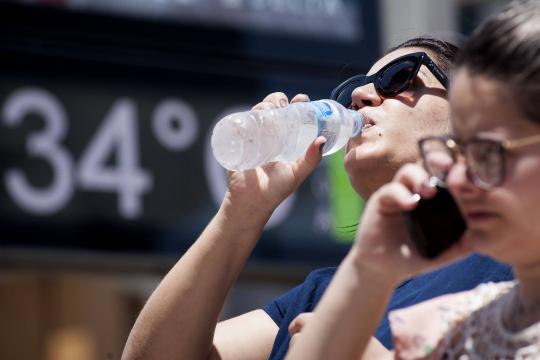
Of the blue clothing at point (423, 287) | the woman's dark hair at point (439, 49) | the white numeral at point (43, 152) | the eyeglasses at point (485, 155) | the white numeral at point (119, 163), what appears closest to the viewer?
the eyeglasses at point (485, 155)

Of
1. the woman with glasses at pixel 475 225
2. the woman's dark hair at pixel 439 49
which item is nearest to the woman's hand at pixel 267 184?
the woman's dark hair at pixel 439 49

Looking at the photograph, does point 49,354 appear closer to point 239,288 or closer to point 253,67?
point 239,288

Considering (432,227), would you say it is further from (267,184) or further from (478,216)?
(267,184)

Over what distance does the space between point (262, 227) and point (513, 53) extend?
86 centimetres

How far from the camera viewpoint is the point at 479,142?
1.25 metres

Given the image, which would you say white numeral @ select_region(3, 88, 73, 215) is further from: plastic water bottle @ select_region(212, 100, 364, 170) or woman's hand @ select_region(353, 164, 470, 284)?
woman's hand @ select_region(353, 164, 470, 284)

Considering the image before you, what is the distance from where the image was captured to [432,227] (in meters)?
1.34

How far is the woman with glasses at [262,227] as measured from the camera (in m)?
2.01

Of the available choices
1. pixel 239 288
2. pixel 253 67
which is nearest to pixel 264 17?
pixel 253 67

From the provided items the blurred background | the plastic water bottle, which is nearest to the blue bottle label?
the plastic water bottle

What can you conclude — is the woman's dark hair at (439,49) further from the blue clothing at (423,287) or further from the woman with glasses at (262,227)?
the blue clothing at (423,287)

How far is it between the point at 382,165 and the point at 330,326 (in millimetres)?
673

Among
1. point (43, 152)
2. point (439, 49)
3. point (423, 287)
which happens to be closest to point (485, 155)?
point (423, 287)

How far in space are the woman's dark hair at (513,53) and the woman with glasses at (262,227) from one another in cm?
70
